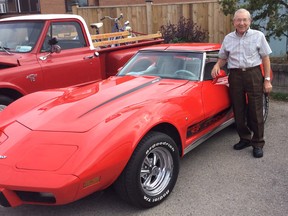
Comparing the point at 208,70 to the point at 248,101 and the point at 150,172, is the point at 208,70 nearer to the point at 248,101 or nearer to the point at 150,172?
the point at 248,101

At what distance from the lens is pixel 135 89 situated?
12.9 ft

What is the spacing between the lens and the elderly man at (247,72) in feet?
13.8

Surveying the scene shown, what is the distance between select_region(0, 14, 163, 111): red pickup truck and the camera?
534 cm

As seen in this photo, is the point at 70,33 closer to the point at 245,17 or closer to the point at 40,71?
the point at 40,71

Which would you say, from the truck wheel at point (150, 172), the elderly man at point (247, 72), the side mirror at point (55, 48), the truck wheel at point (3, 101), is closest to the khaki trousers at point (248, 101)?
the elderly man at point (247, 72)

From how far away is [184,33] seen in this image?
9.80 meters

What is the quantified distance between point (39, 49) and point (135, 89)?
8.25 feet

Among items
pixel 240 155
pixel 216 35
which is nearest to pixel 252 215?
pixel 240 155

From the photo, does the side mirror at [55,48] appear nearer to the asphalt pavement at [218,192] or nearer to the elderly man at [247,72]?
the elderly man at [247,72]

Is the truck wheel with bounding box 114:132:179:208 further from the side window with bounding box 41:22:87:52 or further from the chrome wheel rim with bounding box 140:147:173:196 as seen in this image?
the side window with bounding box 41:22:87:52

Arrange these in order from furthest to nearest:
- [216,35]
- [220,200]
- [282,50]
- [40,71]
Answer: [216,35], [282,50], [40,71], [220,200]

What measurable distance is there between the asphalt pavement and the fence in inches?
230

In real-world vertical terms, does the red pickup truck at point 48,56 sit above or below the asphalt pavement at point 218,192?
above

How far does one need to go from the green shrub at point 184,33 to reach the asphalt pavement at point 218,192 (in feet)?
18.7
